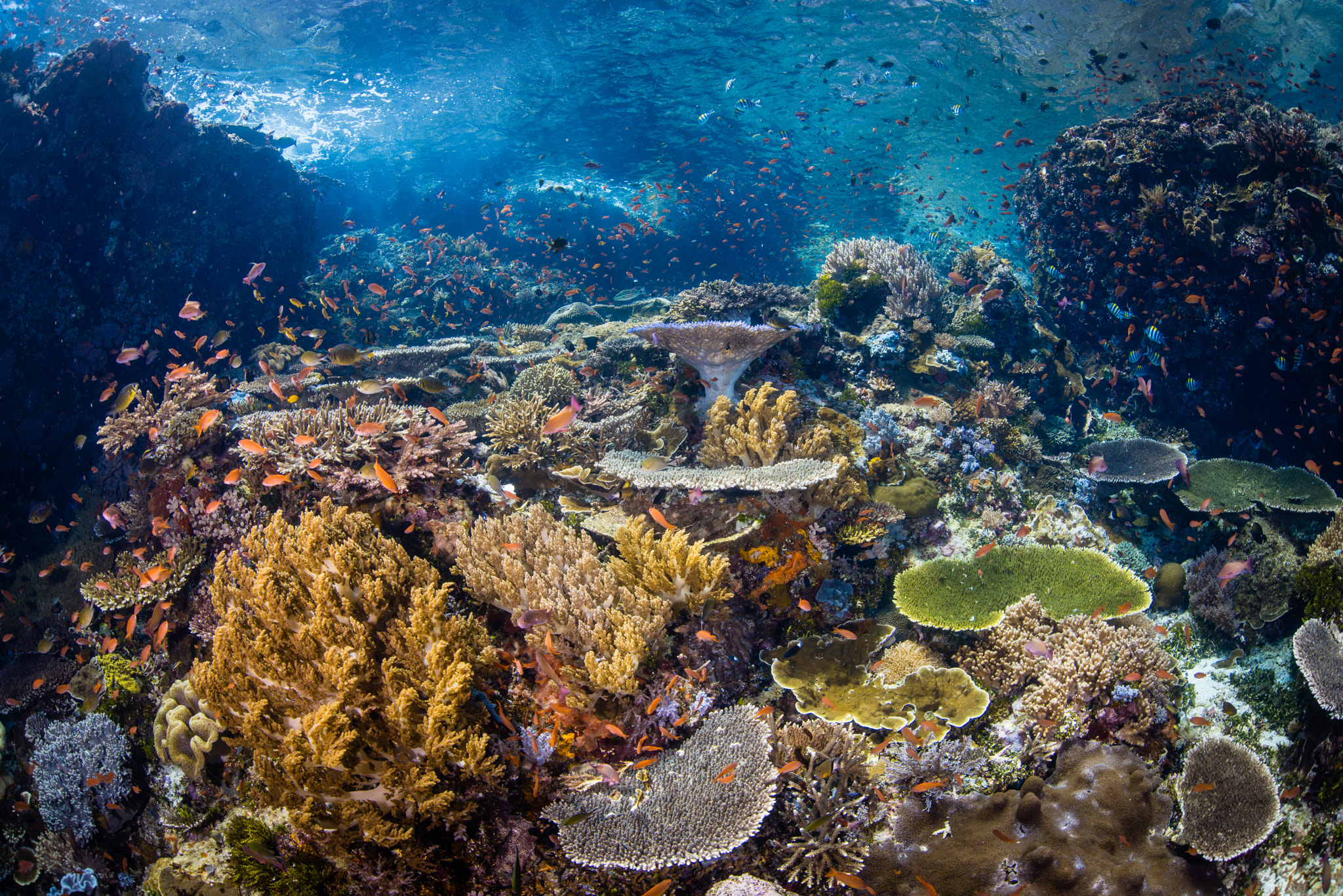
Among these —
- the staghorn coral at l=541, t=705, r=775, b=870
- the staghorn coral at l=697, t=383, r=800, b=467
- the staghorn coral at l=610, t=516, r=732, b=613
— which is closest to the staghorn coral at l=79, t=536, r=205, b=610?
the staghorn coral at l=610, t=516, r=732, b=613

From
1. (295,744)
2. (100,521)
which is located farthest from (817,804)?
(100,521)

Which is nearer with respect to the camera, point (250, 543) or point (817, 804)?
point (817, 804)

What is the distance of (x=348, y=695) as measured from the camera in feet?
9.77

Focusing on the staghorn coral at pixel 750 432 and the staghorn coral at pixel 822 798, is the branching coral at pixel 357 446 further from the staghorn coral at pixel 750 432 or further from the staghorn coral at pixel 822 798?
the staghorn coral at pixel 822 798

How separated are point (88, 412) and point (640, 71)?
83.0 ft

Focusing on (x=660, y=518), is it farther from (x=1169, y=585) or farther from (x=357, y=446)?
(x=1169, y=585)

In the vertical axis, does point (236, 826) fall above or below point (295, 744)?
below

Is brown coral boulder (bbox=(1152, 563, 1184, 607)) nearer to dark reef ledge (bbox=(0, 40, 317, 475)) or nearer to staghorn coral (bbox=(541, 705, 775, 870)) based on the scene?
staghorn coral (bbox=(541, 705, 775, 870))

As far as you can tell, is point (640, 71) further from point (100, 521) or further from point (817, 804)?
point (817, 804)

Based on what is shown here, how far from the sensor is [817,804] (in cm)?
327

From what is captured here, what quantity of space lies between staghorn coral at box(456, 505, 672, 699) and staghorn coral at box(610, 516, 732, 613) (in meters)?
0.09

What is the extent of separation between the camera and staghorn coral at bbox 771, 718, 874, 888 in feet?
10.3

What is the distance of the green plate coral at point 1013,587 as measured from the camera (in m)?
4.79

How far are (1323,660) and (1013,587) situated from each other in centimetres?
210
